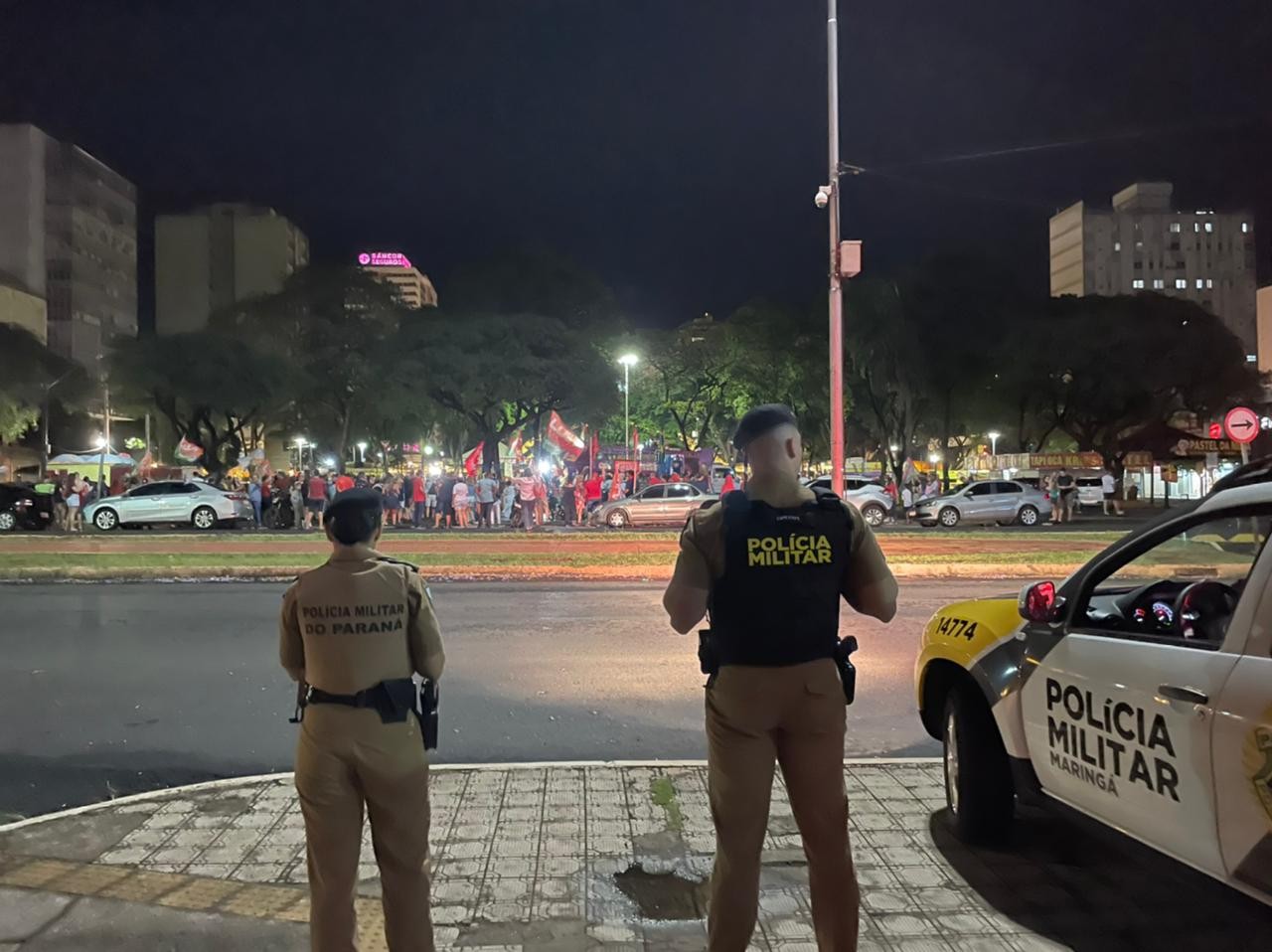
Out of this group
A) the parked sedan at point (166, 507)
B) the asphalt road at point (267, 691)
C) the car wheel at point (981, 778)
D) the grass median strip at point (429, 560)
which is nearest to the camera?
the car wheel at point (981, 778)

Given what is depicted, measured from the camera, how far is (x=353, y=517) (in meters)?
3.06

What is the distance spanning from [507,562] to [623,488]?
1864 cm

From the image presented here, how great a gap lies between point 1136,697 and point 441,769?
3697mm

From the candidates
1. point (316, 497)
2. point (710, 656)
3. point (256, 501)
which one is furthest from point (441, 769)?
point (256, 501)

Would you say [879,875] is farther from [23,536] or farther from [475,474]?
[475,474]

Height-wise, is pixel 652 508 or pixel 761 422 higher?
pixel 761 422

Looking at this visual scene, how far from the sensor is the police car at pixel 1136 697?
289 cm

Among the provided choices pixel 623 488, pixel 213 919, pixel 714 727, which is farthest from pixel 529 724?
pixel 623 488

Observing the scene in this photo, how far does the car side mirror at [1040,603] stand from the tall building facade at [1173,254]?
5466 inches

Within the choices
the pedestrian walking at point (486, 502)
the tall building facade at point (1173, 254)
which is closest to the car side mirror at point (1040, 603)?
the pedestrian walking at point (486, 502)

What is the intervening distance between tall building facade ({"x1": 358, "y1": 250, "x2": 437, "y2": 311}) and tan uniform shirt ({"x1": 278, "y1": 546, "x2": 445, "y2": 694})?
138 m

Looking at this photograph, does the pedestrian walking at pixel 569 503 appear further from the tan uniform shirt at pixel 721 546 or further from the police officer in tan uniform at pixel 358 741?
the tan uniform shirt at pixel 721 546

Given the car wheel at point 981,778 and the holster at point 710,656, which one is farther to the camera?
the car wheel at point 981,778

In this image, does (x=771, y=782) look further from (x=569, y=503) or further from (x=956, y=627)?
(x=569, y=503)
